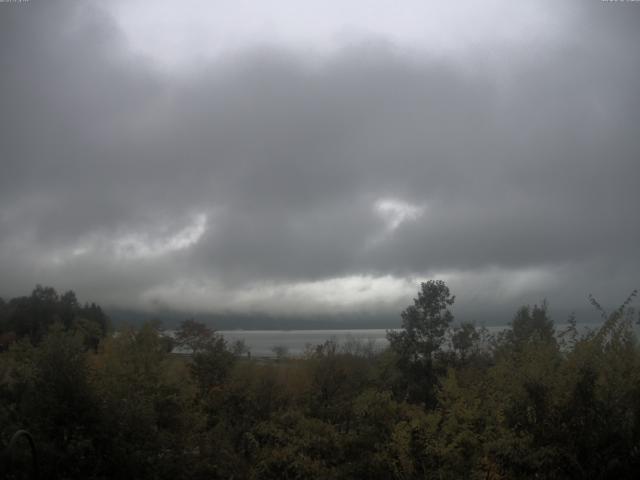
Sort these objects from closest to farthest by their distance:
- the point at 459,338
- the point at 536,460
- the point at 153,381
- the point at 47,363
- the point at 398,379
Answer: the point at 536,460 → the point at 47,363 → the point at 153,381 → the point at 398,379 → the point at 459,338

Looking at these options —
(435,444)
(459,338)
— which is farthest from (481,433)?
(459,338)

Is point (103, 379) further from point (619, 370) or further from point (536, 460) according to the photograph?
point (619, 370)

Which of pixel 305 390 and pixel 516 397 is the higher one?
pixel 516 397

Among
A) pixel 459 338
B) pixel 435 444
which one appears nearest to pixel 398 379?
pixel 459 338

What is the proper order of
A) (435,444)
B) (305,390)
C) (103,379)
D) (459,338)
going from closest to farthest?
1. (435,444)
2. (103,379)
3. (305,390)
4. (459,338)

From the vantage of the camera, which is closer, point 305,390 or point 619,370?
point 619,370

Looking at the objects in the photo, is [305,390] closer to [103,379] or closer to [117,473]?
[103,379]

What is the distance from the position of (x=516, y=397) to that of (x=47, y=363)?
11959 millimetres

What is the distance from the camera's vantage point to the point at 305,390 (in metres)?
31.5

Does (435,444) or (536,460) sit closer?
(536,460)

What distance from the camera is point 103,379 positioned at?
690 inches

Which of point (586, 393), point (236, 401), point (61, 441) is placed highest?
point (586, 393)

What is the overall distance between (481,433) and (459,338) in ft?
76.5

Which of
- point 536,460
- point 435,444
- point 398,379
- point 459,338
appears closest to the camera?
point 536,460
